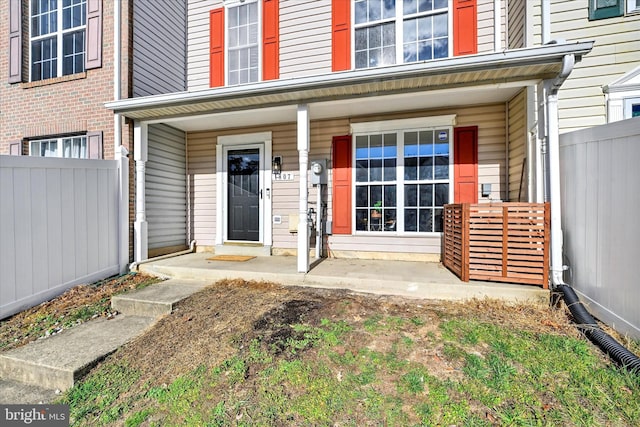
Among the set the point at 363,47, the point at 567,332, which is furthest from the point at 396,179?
the point at 567,332

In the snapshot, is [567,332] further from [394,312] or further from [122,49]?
[122,49]

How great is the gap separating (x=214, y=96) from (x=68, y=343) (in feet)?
10.6

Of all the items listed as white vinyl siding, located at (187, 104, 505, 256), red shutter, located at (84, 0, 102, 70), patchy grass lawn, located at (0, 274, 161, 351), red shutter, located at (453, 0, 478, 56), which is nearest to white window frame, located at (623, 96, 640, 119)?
white vinyl siding, located at (187, 104, 505, 256)

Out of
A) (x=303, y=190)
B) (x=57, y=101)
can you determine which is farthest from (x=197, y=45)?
(x=303, y=190)

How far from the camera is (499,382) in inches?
77.5

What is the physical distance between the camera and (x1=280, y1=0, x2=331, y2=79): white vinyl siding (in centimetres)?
532

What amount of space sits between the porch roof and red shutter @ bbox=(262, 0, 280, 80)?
1642mm

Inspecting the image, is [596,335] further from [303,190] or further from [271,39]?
[271,39]

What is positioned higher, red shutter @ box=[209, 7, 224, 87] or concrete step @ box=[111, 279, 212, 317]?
red shutter @ box=[209, 7, 224, 87]

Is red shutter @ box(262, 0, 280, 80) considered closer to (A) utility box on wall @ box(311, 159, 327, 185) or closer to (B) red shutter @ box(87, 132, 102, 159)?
(A) utility box on wall @ box(311, 159, 327, 185)

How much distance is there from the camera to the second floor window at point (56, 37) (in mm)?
5285

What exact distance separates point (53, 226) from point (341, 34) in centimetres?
520

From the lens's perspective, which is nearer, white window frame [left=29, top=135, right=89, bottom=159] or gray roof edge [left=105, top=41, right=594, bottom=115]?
gray roof edge [left=105, top=41, right=594, bottom=115]

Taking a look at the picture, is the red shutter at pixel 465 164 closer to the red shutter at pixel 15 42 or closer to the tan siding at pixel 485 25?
the tan siding at pixel 485 25
